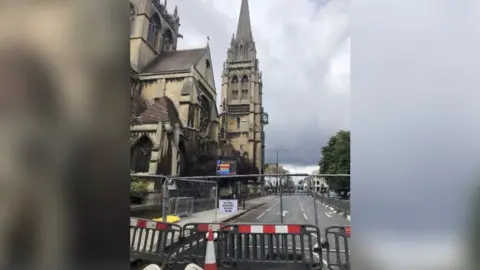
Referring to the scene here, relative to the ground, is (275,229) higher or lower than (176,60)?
lower

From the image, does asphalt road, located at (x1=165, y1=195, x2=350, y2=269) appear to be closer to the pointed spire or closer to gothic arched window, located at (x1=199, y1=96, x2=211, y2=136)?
gothic arched window, located at (x1=199, y1=96, x2=211, y2=136)

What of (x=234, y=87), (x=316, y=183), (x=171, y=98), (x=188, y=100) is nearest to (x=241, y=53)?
(x=234, y=87)

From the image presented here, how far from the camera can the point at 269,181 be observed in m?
4.48

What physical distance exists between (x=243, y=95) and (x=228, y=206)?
2.56 metres

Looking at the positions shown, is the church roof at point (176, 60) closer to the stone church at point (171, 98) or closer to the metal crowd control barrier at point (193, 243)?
the stone church at point (171, 98)

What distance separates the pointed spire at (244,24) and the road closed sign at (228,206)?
10.3ft

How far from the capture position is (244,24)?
1.66 m

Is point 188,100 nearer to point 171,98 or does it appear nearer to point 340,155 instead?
point 171,98
